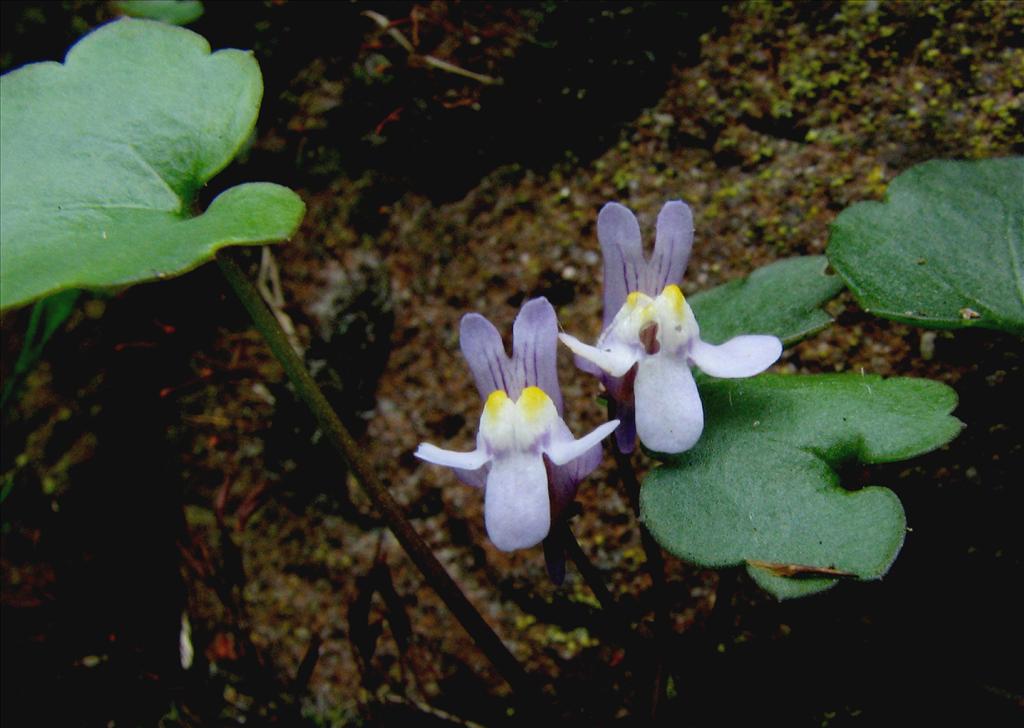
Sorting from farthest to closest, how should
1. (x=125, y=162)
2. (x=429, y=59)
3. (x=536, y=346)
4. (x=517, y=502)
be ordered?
(x=429, y=59) → (x=125, y=162) → (x=536, y=346) → (x=517, y=502)

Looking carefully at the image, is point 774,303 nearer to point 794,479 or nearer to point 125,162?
point 794,479

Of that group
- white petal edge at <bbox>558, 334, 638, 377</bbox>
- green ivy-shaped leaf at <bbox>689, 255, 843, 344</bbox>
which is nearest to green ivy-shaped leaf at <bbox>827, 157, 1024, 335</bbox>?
green ivy-shaped leaf at <bbox>689, 255, 843, 344</bbox>

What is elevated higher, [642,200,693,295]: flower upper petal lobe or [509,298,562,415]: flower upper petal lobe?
[642,200,693,295]: flower upper petal lobe

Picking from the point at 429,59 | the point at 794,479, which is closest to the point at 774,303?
the point at 794,479

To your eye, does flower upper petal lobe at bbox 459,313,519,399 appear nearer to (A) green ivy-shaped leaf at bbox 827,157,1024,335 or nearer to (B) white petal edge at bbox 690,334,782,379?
(B) white petal edge at bbox 690,334,782,379

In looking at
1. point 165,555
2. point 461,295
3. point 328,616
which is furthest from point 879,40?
point 165,555


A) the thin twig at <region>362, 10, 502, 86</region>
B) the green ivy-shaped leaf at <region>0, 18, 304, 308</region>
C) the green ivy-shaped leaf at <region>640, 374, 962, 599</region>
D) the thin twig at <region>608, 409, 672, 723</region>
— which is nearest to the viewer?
the green ivy-shaped leaf at <region>640, 374, 962, 599</region>
